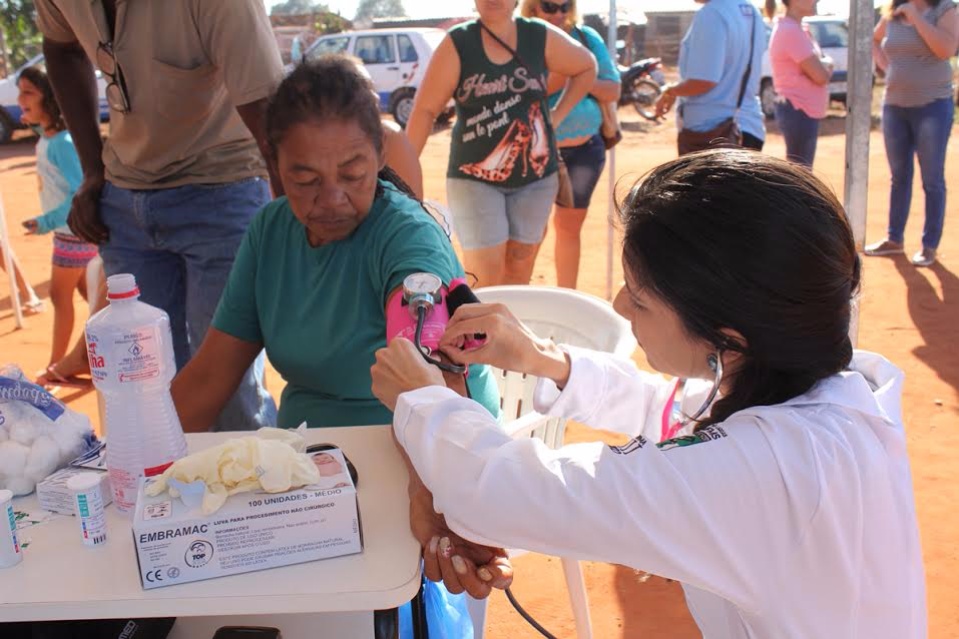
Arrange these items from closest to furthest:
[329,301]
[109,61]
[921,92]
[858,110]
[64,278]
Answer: [329,301] → [858,110] → [109,61] → [64,278] → [921,92]

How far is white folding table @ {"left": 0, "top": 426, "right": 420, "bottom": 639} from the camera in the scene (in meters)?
1.21

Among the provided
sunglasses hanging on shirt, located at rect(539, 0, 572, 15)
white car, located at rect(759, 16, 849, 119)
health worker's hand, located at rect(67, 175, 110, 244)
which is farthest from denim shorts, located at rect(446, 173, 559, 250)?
white car, located at rect(759, 16, 849, 119)

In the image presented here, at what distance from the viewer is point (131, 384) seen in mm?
1405

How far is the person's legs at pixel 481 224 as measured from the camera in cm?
408

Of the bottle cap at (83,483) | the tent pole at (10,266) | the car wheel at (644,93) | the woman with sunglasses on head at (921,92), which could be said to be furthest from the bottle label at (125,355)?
the car wheel at (644,93)

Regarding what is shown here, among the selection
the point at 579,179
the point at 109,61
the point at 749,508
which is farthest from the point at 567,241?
the point at 749,508

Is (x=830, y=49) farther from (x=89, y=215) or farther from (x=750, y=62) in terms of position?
(x=89, y=215)

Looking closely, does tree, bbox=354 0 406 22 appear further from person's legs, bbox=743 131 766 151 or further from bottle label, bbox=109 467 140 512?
bottle label, bbox=109 467 140 512

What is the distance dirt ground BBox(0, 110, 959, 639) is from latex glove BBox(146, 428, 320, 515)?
0.75 meters

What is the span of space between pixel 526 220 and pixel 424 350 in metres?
2.75

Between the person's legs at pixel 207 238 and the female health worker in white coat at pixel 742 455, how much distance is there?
160cm

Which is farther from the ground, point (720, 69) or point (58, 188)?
point (720, 69)

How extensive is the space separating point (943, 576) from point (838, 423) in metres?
2.08

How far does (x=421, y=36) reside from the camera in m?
16.1
